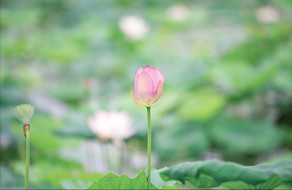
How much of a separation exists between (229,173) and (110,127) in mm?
535

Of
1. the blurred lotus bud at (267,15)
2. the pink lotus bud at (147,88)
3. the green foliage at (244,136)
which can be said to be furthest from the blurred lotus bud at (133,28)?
the pink lotus bud at (147,88)

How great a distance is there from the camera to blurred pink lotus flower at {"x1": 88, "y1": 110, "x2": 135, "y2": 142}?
865mm

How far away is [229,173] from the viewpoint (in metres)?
0.38

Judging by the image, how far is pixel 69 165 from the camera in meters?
1.06

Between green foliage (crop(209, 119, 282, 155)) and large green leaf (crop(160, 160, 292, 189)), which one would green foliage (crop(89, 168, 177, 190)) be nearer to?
large green leaf (crop(160, 160, 292, 189))

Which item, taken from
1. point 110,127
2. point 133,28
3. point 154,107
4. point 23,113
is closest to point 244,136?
point 154,107

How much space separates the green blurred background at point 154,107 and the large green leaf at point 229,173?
0.58ft

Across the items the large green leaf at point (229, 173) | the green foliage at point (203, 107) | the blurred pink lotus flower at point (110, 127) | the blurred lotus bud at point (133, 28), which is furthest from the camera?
the blurred lotus bud at point (133, 28)

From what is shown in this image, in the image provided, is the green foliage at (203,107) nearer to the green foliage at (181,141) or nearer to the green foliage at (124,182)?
the green foliage at (181,141)

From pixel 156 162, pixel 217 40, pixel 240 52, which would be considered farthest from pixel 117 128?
pixel 217 40

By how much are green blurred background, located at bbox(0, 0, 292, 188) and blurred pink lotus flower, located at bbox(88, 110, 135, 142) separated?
0.04 metres

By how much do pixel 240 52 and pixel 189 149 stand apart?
0.86 meters

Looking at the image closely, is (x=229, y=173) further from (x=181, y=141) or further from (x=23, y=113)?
(x=181, y=141)

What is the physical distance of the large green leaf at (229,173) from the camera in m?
0.37
